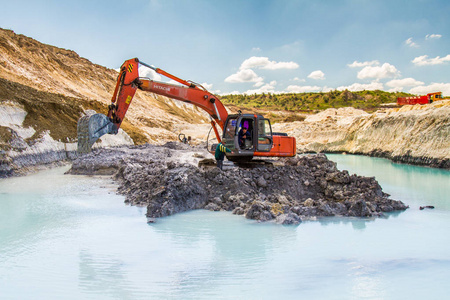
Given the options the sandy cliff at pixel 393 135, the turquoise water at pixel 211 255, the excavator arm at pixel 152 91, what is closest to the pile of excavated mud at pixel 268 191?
the turquoise water at pixel 211 255

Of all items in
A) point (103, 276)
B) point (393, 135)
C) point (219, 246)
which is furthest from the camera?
point (393, 135)

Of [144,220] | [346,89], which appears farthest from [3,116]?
[346,89]

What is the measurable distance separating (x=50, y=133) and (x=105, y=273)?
13069 millimetres

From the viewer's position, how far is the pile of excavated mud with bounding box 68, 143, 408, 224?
699cm

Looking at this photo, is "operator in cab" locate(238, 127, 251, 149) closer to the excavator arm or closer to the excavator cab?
the excavator cab

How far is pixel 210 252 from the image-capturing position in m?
5.16

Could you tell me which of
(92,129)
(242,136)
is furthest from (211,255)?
(92,129)

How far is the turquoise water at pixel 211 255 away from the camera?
4004mm

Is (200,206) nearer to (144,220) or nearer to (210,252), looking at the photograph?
(144,220)

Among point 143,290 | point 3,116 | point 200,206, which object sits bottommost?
point 143,290

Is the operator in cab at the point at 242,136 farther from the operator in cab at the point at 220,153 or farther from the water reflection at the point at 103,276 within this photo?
the water reflection at the point at 103,276

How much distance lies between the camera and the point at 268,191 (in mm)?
8062

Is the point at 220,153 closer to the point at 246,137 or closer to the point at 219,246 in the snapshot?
the point at 246,137

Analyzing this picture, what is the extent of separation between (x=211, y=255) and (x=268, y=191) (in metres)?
3.34
